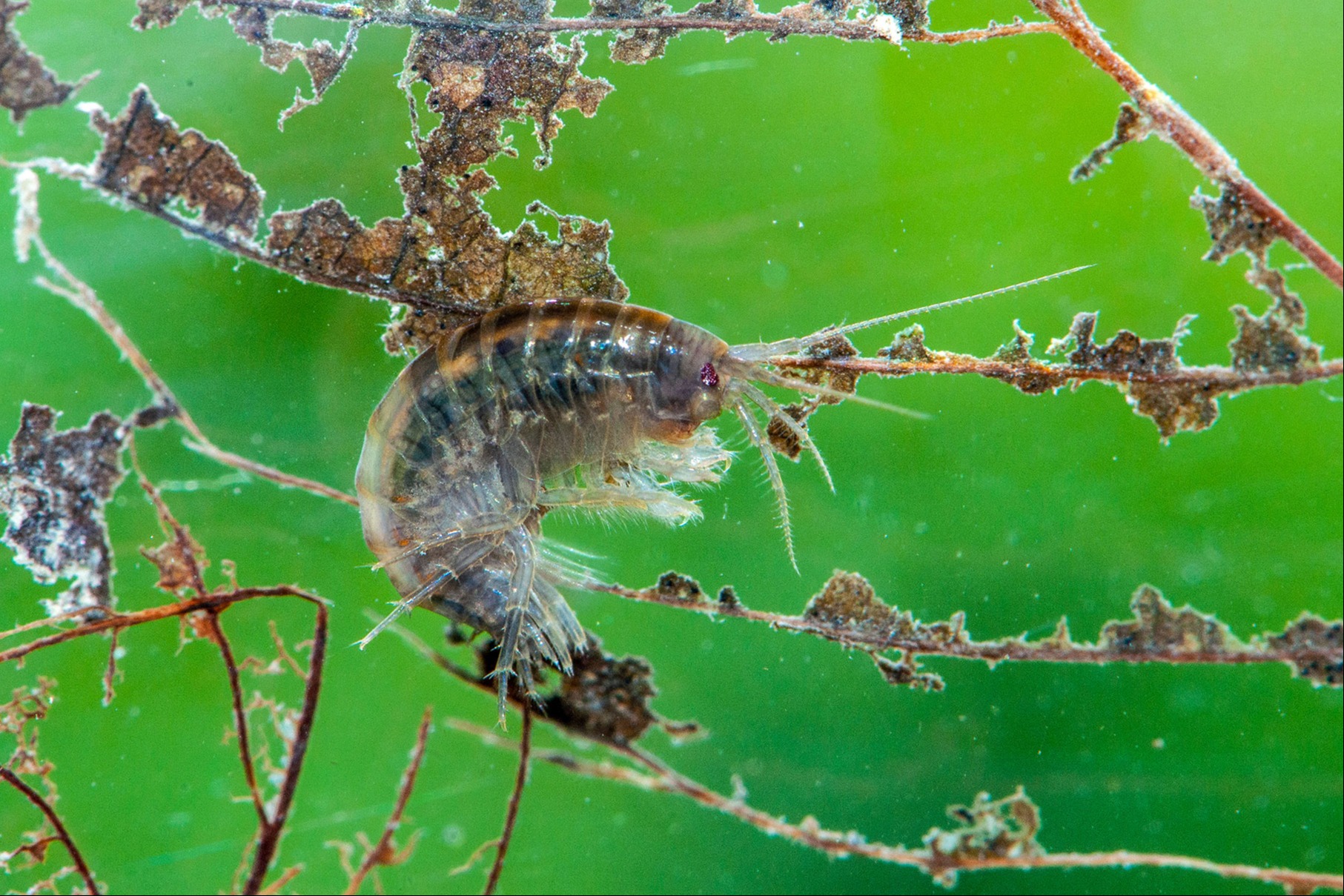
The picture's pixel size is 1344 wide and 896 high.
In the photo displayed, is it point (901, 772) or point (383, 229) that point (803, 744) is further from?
point (383, 229)

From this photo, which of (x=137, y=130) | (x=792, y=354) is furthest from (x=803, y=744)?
(x=137, y=130)

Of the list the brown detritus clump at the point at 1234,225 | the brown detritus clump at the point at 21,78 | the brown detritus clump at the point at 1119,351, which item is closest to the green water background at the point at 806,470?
the brown detritus clump at the point at 21,78

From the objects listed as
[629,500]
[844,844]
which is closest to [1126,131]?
[629,500]

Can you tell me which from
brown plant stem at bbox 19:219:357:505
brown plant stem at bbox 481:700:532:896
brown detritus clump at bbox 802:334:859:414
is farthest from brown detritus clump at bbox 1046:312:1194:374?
brown plant stem at bbox 19:219:357:505

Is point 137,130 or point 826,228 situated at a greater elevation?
point 826,228

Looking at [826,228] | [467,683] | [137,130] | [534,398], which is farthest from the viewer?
[467,683]

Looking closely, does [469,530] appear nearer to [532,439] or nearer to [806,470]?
[532,439]

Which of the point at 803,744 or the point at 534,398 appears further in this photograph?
the point at 803,744
